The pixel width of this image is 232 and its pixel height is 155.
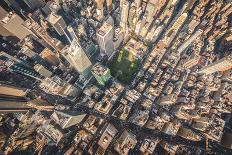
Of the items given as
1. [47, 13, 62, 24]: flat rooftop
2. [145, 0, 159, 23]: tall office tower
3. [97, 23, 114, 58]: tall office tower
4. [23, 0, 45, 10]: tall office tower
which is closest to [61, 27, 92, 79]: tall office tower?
[47, 13, 62, 24]: flat rooftop

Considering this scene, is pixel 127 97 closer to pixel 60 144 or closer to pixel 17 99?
pixel 60 144

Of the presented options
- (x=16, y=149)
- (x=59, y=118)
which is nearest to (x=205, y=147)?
(x=59, y=118)

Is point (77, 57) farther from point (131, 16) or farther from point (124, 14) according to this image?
point (131, 16)

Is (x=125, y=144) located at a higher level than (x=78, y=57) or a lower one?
lower

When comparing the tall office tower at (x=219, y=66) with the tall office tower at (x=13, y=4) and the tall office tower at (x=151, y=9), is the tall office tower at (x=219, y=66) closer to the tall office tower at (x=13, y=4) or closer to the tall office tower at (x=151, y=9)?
the tall office tower at (x=151, y=9)

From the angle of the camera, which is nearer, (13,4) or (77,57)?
(77,57)

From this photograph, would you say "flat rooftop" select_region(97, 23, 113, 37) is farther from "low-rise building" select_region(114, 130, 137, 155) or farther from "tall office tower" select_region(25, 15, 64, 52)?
"low-rise building" select_region(114, 130, 137, 155)

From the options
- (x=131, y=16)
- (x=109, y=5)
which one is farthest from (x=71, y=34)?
(x=131, y=16)

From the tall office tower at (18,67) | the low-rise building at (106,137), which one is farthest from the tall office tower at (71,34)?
the low-rise building at (106,137)
